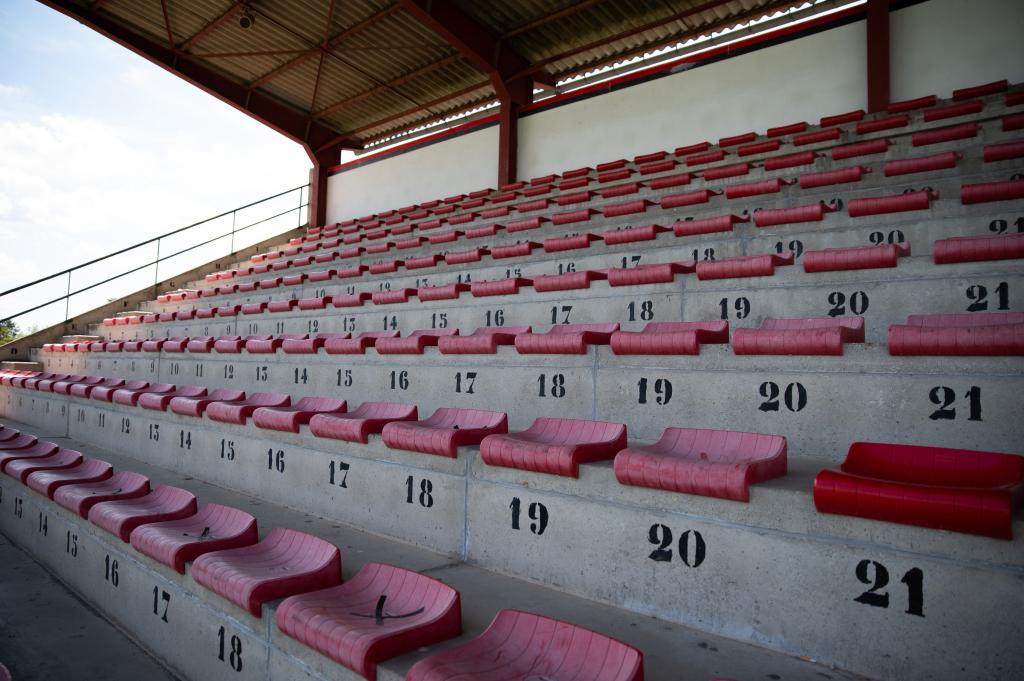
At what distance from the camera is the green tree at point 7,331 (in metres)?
Answer: 6.00

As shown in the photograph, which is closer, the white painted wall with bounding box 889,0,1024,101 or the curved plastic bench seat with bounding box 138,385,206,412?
the curved plastic bench seat with bounding box 138,385,206,412

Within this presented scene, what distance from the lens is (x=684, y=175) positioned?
16.0 ft

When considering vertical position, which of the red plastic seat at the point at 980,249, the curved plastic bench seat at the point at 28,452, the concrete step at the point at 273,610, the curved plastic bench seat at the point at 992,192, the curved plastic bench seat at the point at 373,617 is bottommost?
the concrete step at the point at 273,610

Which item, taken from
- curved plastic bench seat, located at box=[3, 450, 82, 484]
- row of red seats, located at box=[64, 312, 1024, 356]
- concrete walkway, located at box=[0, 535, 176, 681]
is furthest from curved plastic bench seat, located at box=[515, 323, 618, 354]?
curved plastic bench seat, located at box=[3, 450, 82, 484]

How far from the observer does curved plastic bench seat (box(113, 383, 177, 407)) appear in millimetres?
3152

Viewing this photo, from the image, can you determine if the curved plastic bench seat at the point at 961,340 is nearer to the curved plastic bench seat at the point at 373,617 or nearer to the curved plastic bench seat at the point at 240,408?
the curved plastic bench seat at the point at 373,617

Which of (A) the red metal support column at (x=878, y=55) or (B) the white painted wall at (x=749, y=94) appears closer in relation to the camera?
(B) the white painted wall at (x=749, y=94)

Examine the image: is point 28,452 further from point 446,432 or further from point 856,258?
point 856,258

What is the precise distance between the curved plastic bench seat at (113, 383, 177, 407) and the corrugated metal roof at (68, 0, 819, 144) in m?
Answer: 5.12

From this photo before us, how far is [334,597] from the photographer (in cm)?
124

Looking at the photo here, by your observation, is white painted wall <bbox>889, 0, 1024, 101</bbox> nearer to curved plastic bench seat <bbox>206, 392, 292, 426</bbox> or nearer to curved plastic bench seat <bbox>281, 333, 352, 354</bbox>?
curved plastic bench seat <bbox>281, 333, 352, 354</bbox>

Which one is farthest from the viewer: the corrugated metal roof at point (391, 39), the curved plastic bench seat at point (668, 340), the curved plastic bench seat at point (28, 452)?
the corrugated metal roof at point (391, 39)

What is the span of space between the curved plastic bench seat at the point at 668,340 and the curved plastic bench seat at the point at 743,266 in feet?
1.40

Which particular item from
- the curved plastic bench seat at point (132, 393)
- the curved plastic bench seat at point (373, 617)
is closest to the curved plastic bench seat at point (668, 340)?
the curved plastic bench seat at point (373, 617)
